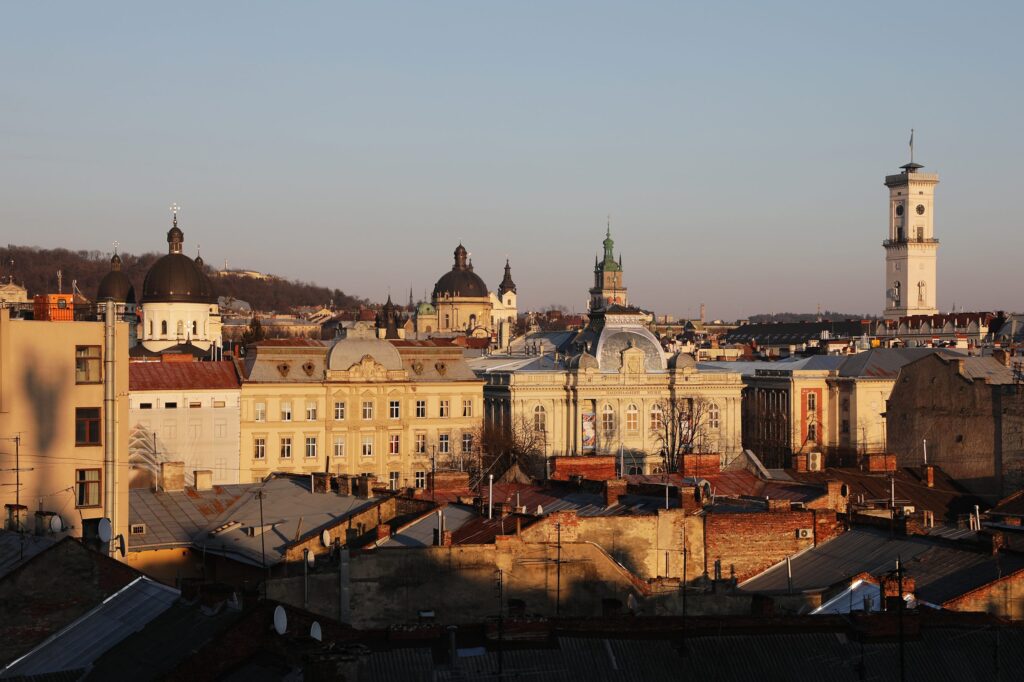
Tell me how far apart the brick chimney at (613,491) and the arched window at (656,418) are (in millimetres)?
59635

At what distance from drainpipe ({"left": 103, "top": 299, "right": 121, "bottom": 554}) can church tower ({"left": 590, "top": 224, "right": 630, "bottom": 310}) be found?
15053 cm

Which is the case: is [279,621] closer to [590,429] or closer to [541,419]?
[541,419]

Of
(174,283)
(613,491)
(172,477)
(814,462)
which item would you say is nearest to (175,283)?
(174,283)

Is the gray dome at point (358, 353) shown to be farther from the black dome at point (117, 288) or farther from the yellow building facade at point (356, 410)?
the black dome at point (117, 288)

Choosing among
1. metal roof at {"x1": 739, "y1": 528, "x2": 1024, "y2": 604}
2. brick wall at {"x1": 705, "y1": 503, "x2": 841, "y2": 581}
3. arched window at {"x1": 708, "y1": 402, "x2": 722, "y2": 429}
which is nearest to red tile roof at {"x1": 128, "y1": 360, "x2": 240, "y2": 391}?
arched window at {"x1": 708, "y1": 402, "x2": 722, "y2": 429}

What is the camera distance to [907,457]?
69.2 m

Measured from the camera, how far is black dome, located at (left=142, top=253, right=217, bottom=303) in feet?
405

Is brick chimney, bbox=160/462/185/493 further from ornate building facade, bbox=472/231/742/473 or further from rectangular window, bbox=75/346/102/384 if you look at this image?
ornate building facade, bbox=472/231/742/473

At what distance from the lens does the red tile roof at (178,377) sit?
3066 inches

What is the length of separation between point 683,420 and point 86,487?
218 ft

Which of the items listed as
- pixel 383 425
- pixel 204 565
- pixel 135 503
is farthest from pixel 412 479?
pixel 204 565

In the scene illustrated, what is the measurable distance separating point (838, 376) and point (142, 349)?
44.8 metres

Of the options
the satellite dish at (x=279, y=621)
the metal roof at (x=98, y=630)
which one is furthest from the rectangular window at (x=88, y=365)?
the satellite dish at (x=279, y=621)

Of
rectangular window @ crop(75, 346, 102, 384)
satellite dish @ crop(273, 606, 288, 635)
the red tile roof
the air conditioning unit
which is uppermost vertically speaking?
rectangular window @ crop(75, 346, 102, 384)
